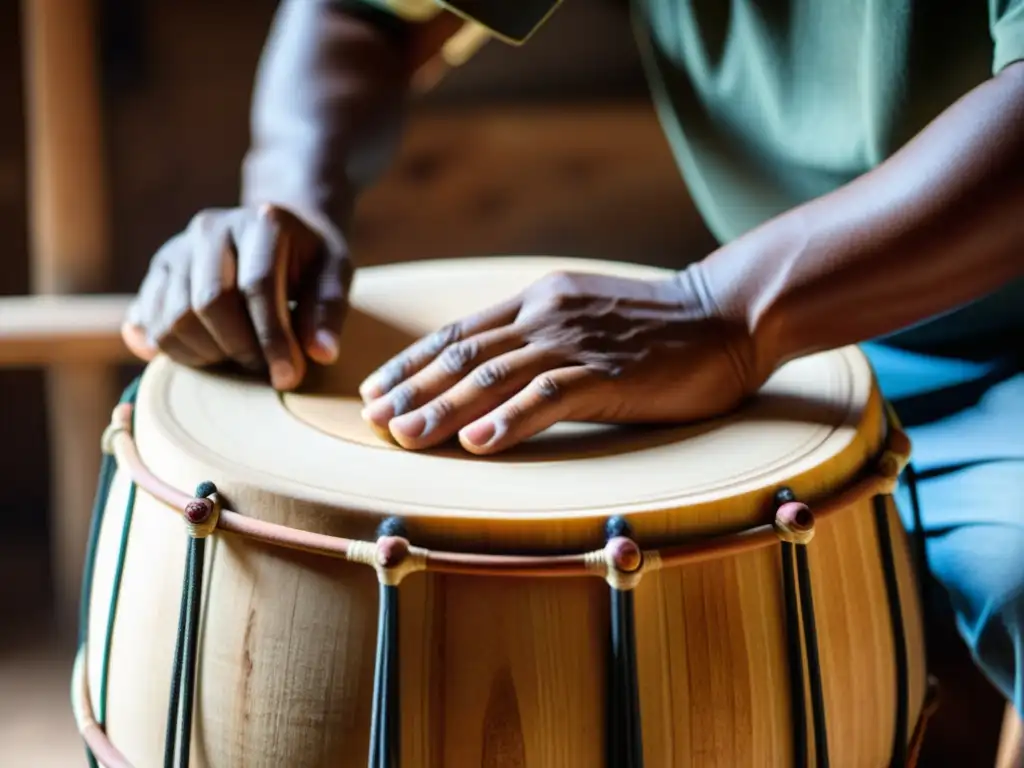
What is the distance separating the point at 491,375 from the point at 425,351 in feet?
0.18

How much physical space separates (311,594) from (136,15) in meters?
1.19

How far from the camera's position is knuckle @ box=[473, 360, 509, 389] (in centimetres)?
69

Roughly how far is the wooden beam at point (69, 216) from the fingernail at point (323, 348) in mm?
767

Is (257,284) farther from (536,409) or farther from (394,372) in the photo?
(536,409)

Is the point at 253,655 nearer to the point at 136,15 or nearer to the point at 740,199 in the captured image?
the point at 740,199

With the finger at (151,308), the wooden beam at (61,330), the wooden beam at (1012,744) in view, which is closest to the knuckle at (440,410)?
the finger at (151,308)

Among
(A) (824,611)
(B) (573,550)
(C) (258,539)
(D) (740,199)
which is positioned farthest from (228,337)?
(D) (740,199)

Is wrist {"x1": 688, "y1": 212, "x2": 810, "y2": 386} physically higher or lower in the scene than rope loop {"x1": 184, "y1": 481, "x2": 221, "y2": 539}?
→ higher

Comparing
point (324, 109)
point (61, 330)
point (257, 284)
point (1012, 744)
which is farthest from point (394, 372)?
point (61, 330)

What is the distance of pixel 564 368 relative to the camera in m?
0.69

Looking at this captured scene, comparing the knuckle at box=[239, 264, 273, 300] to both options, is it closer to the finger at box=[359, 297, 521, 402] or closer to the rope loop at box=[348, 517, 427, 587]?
the finger at box=[359, 297, 521, 402]

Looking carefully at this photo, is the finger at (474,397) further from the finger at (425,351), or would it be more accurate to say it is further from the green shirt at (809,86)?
the green shirt at (809,86)

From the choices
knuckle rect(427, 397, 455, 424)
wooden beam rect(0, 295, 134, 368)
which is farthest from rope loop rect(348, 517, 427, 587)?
wooden beam rect(0, 295, 134, 368)

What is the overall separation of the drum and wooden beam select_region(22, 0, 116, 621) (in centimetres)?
82
